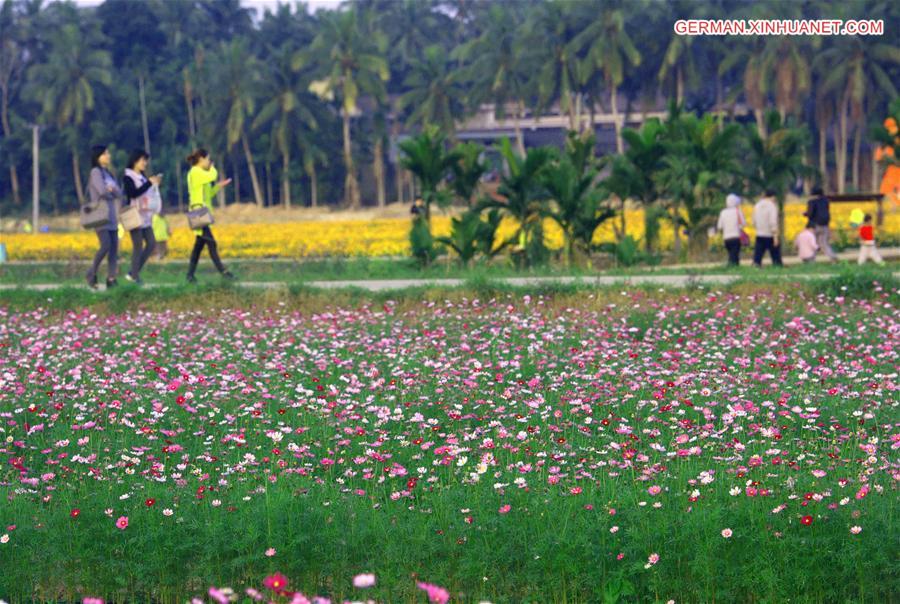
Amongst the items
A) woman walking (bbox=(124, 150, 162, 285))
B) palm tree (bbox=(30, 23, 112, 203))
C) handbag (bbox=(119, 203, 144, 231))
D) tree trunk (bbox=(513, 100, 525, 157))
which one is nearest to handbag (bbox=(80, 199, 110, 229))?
handbag (bbox=(119, 203, 144, 231))

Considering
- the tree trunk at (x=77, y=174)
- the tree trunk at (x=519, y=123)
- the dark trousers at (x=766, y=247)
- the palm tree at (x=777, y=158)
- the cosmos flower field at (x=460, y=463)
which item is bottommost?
the cosmos flower field at (x=460, y=463)

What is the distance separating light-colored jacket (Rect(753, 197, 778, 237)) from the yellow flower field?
505 centimetres

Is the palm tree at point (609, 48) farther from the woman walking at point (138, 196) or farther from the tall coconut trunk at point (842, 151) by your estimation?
the woman walking at point (138, 196)

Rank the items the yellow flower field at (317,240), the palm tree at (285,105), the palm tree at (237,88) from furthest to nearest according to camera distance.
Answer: the palm tree at (285,105), the palm tree at (237,88), the yellow flower field at (317,240)

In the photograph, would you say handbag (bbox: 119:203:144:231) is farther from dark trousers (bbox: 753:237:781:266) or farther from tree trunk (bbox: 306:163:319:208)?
tree trunk (bbox: 306:163:319:208)

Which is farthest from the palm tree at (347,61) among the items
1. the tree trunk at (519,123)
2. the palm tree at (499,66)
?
the tree trunk at (519,123)

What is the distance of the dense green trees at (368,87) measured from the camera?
198ft

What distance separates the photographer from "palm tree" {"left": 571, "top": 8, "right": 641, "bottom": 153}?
6144cm

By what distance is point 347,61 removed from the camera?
62000 millimetres

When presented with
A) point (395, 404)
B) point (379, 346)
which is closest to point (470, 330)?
point (379, 346)

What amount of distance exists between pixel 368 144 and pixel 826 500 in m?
63.9

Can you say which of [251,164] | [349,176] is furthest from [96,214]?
[251,164]

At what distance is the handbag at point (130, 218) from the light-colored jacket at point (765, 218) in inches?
338

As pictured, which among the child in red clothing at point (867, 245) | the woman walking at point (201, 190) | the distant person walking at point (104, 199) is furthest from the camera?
the child in red clothing at point (867, 245)
